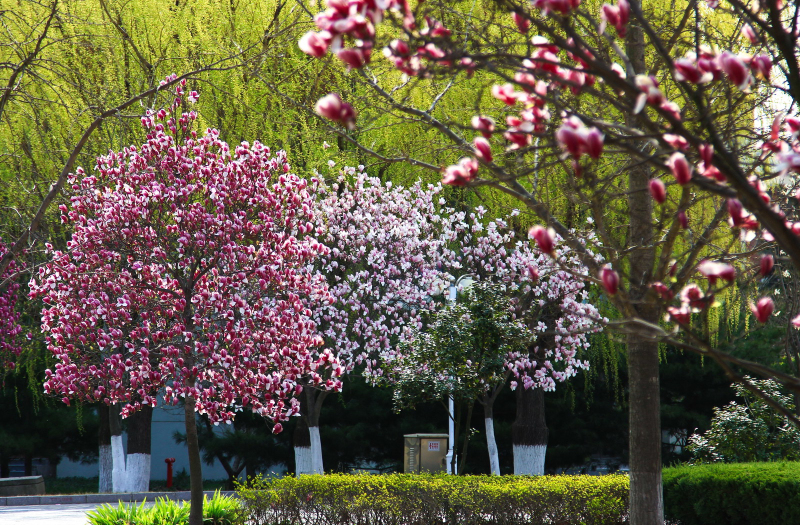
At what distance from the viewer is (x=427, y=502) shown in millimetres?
9516

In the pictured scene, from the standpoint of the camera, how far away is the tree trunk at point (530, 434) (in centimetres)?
1543

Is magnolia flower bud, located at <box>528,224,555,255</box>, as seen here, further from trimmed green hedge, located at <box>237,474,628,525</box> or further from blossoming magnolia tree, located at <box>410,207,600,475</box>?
blossoming magnolia tree, located at <box>410,207,600,475</box>

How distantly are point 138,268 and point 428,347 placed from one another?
5.06 m

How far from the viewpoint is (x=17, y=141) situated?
45.9 ft

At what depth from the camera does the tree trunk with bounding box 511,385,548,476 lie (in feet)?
50.6

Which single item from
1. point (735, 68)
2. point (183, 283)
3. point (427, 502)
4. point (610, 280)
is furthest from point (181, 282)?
point (735, 68)

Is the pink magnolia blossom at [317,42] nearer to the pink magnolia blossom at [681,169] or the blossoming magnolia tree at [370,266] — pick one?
the pink magnolia blossom at [681,169]

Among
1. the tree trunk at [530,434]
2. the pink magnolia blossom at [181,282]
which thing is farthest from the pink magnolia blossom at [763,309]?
the tree trunk at [530,434]

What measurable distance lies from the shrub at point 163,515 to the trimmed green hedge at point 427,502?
256mm

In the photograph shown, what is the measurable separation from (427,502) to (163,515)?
3.22m

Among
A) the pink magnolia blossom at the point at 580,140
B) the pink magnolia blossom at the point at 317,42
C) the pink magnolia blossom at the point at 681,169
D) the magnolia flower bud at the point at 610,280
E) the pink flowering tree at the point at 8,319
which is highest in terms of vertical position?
the pink flowering tree at the point at 8,319

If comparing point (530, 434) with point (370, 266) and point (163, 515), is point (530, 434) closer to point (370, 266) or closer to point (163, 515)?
point (370, 266)

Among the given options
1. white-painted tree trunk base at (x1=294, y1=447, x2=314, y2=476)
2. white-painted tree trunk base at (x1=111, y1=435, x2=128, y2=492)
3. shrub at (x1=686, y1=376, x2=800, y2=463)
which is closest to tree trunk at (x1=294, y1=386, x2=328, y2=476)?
white-painted tree trunk base at (x1=294, y1=447, x2=314, y2=476)

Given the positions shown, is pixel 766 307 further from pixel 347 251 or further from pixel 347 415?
pixel 347 415
